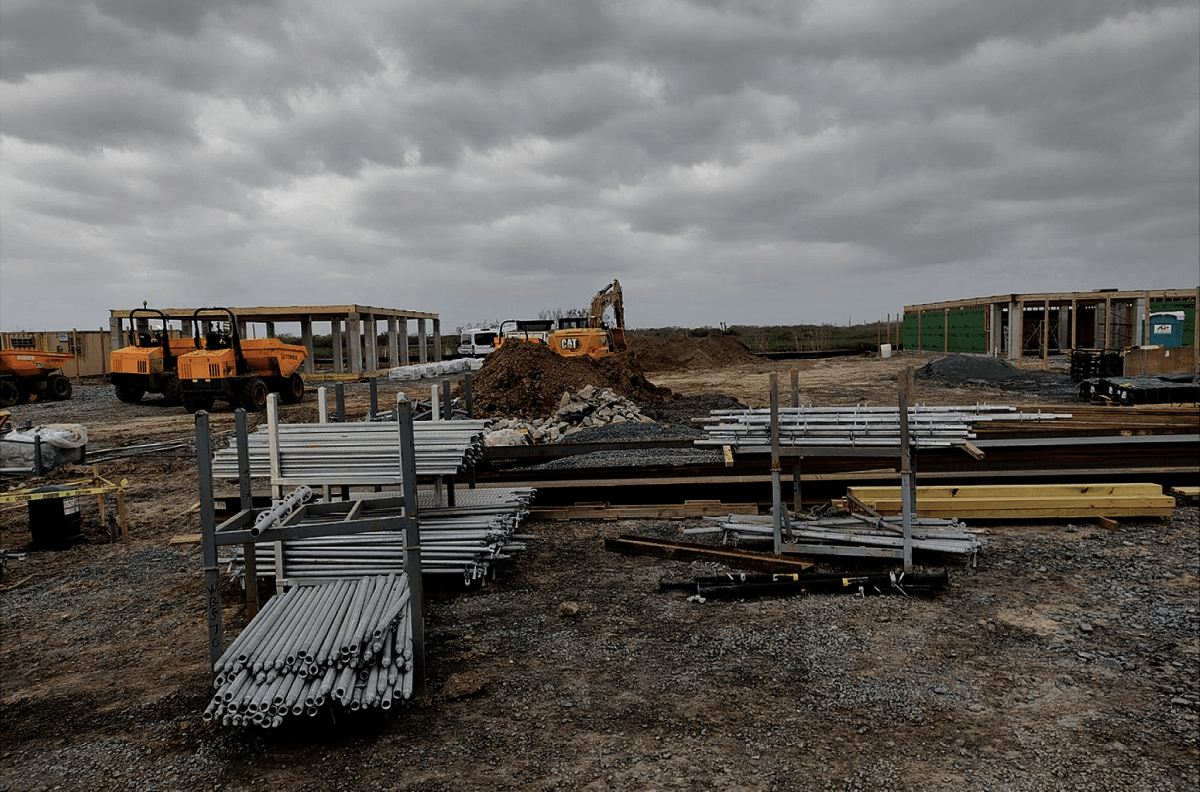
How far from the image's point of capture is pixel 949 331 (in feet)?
141

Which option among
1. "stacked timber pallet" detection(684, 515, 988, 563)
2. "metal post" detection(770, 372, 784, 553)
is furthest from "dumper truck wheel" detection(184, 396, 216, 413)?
"metal post" detection(770, 372, 784, 553)

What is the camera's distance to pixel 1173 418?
12414 millimetres

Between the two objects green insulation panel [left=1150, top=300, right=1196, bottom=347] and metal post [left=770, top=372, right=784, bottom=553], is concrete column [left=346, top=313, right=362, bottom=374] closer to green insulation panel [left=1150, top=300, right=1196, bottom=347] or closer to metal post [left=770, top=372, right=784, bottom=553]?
metal post [left=770, top=372, right=784, bottom=553]

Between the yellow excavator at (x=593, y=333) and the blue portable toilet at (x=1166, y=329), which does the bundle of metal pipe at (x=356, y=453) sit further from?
the blue portable toilet at (x=1166, y=329)

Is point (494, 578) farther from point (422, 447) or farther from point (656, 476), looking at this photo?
point (656, 476)

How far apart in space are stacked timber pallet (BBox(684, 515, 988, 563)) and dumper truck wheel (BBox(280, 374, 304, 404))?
19487mm

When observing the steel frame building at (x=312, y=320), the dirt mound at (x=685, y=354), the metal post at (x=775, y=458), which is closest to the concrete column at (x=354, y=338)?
the steel frame building at (x=312, y=320)

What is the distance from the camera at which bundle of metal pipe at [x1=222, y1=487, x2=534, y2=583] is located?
7.05 meters

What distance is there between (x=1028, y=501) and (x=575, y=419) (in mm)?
10484

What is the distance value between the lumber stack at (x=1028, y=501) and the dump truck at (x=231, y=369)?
17858 millimetres

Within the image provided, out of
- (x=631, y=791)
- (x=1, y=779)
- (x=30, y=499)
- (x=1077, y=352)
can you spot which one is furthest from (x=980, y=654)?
(x=1077, y=352)

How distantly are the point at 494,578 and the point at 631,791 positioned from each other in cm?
362

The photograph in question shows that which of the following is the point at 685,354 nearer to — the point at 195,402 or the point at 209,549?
the point at 195,402

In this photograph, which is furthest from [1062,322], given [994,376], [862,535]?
A: [862,535]
